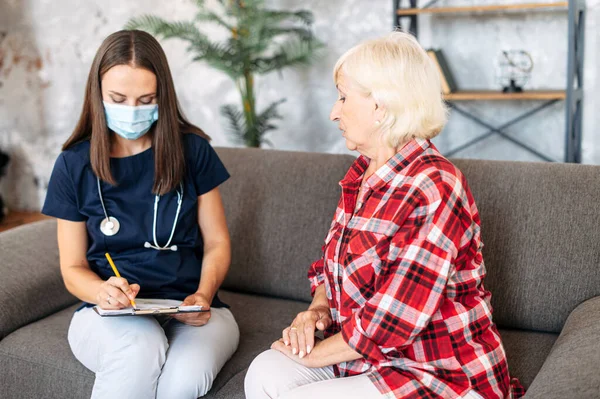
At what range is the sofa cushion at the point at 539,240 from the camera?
1774 mm

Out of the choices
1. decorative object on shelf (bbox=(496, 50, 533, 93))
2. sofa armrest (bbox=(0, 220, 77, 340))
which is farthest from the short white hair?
decorative object on shelf (bbox=(496, 50, 533, 93))

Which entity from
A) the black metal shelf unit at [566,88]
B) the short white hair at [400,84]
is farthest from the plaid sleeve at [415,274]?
the black metal shelf unit at [566,88]

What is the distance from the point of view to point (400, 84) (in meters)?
1.42

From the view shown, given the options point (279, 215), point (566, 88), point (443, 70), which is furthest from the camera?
point (443, 70)

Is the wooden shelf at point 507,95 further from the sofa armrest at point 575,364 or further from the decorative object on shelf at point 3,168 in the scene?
the decorative object on shelf at point 3,168

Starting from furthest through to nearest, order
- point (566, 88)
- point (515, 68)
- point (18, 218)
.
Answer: point (18, 218) → point (515, 68) → point (566, 88)

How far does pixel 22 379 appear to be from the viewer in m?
1.81

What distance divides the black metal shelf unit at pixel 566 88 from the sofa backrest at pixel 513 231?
1347mm

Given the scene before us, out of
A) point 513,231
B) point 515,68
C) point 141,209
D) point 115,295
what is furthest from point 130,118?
point 515,68

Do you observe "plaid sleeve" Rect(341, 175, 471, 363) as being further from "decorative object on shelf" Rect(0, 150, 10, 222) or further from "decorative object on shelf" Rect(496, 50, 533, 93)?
"decorative object on shelf" Rect(0, 150, 10, 222)

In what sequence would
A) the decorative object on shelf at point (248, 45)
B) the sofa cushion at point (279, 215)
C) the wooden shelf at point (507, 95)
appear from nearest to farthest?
the sofa cushion at point (279, 215) → the wooden shelf at point (507, 95) → the decorative object on shelf at point (248, 45)

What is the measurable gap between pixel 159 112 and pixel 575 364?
112 centimetres

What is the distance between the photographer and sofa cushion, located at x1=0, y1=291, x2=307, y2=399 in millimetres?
1738

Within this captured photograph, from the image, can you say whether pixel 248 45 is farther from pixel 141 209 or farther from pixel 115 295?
pixel 115 295
